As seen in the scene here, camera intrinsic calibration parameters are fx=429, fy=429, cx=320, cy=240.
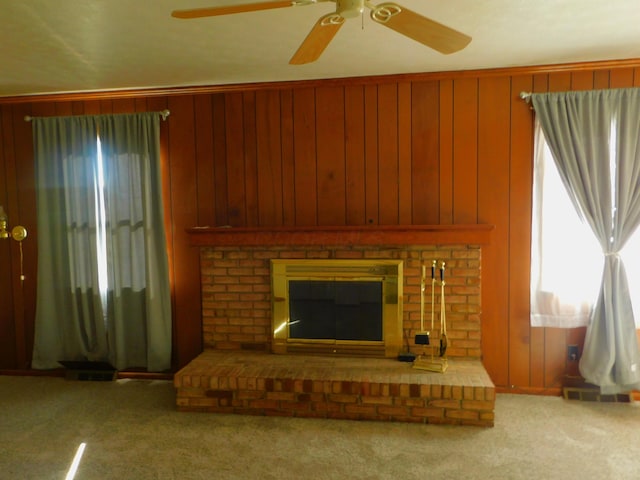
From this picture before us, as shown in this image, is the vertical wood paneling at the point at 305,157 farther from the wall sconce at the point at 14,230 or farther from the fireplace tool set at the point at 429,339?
the wall sconce at the point at 14,230

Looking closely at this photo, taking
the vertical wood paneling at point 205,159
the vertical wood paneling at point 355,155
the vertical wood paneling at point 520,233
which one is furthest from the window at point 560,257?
the vertical wood paneling at point 205,159

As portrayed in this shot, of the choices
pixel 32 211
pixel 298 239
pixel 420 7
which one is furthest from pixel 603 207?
pixel 32 211

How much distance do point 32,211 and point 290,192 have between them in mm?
2225

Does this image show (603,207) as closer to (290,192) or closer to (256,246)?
(290,192)

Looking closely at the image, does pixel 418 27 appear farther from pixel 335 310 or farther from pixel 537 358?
pixel 537 358

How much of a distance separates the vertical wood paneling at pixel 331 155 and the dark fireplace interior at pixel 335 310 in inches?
20.3

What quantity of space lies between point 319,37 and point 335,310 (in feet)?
6.65

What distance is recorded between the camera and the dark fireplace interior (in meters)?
A: 3.22

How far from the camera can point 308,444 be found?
2523 millimetres

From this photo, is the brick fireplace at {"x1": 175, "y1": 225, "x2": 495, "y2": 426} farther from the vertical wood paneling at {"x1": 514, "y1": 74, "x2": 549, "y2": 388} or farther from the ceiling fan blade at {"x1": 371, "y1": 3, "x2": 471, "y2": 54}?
the ceiling fan blade at {"x1": 371, "y1": 3, "x2": 471, "y2": 54}

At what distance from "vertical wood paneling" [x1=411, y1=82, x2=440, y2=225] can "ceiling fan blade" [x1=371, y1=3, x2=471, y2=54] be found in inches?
54.3

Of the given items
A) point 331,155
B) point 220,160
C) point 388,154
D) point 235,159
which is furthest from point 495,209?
point 220,160

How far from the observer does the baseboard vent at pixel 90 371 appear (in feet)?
11.6

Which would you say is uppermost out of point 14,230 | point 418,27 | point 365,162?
point 418,27
